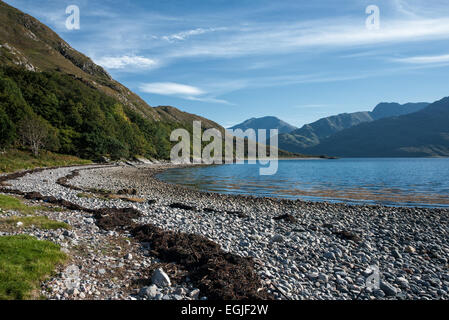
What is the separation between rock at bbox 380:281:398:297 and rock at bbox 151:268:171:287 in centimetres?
745

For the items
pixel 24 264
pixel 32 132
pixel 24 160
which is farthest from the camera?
pixel 32 132

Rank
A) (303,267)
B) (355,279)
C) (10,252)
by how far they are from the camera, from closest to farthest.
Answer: (10,252) < (355,279) < (303,267)

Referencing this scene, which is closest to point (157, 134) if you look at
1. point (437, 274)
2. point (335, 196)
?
point (335, 196)

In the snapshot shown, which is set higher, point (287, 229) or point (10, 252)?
point (10, 252)

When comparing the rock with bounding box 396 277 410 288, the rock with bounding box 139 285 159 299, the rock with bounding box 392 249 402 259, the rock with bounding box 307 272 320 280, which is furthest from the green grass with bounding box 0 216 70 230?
the rock with bounding box 392 249 402 259

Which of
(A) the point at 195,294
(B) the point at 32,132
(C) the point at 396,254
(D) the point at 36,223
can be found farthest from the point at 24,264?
(B) the point at 32,132

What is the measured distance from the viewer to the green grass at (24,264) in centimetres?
666

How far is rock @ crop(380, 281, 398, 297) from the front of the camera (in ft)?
29.2

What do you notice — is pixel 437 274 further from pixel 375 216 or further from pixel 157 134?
pixel 157 134

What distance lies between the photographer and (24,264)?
7766 millimetres

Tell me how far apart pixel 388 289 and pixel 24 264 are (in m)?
11.8

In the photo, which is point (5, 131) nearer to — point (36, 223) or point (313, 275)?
point (36, 223)
